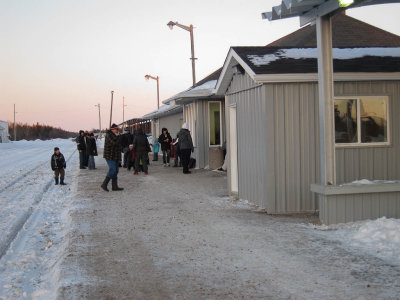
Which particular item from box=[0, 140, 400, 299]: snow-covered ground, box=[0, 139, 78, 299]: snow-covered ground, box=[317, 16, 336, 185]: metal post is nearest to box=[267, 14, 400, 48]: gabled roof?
box=[0, 140, 400, 299]: snow-covered ground

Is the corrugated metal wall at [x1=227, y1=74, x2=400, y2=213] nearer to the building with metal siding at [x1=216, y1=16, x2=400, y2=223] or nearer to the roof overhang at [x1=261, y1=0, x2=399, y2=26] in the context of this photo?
the building with metal siding at [x1=216, y1=16, x2=400, y2=223]

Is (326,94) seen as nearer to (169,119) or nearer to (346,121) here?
(346,121)

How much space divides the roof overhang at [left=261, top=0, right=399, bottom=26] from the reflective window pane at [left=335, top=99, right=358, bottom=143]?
6.04 ft

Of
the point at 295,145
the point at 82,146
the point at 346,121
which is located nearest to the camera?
the point at 346,121

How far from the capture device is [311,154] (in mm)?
9016

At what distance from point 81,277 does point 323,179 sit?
431 centimetres

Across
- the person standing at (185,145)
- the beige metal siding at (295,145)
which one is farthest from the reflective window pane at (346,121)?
the person standing at (185,145)

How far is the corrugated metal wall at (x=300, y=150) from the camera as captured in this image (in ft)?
29.1

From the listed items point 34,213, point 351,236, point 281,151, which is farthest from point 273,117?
point 34,213

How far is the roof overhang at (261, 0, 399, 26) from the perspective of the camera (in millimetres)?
6891

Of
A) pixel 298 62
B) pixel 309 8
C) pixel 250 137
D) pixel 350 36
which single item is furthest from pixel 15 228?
pixel 350 36

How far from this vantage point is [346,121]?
888 cm

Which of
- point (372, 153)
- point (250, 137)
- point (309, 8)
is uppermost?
point (309, 8)

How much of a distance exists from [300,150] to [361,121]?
4.24ft
